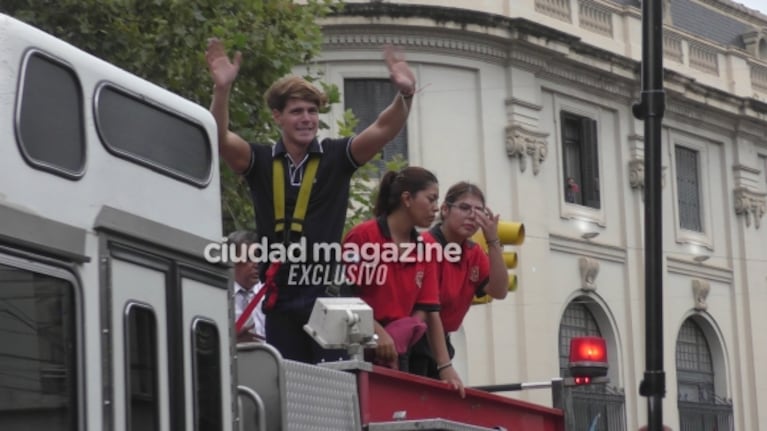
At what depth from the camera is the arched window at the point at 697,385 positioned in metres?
38.3

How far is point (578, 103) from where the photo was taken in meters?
36.2

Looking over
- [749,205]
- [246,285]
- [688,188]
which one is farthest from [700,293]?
[246,285]

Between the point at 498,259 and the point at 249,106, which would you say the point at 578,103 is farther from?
the point at 498,259

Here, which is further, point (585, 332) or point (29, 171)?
point (585, 332)

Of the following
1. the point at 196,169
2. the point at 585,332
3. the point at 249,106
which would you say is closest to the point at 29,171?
the point at 196,169

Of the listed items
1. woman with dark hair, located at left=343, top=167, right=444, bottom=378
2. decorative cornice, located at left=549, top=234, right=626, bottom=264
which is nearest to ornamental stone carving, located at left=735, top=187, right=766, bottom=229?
decorative cornice, located at left=549, top=234, right=626, bottom=264

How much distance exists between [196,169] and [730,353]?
34121 mm

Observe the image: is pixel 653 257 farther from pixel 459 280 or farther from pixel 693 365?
pixel 693 365

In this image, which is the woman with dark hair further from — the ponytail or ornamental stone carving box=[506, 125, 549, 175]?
ornamental stone carving box=[506, 125, 549, 175]

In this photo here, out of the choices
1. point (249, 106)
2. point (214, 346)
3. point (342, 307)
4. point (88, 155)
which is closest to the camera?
point (88, 155)

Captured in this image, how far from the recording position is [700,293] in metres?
38.8

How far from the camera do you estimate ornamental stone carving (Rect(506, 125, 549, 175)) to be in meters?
33.8

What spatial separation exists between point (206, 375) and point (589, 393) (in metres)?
29.5

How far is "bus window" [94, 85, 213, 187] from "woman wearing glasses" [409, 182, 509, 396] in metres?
2.63
